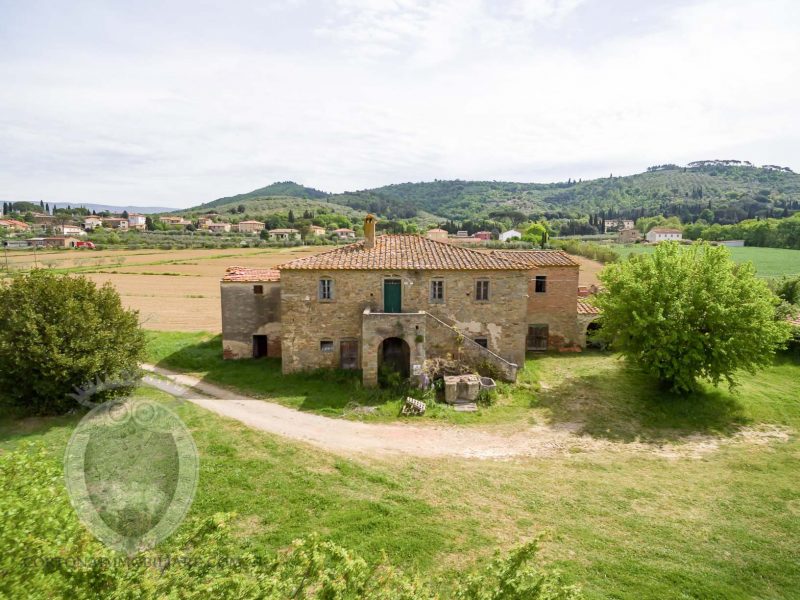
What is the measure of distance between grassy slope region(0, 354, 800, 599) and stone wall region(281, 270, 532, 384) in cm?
627

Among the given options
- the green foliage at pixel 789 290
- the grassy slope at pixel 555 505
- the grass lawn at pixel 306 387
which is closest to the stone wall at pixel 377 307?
the grass lawn at pixel 306 387

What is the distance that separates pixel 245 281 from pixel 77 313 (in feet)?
27.8

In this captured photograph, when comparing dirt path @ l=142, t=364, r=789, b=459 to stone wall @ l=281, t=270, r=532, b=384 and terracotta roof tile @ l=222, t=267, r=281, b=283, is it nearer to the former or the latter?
stone wall @ l=281, t=270, r=532, b=384

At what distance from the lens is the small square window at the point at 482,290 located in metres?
24.8

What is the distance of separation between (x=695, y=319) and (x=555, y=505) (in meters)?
12.6

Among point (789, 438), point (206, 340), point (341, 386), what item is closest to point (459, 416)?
point (341, 386)

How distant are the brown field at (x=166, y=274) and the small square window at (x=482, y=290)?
66.0 feet

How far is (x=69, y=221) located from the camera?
158 meters

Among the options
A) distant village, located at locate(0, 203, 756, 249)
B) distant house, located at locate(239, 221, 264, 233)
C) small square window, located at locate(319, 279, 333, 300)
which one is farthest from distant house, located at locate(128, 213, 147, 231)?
small square window, located at locate(319, 279, 333, 300)

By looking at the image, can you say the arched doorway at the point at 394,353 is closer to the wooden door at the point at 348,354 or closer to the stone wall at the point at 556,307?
the wooden door at the point at 348,354

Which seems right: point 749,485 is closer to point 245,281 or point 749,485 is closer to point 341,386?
point 341,386

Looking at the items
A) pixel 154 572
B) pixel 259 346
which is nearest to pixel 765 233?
pixel 259 346

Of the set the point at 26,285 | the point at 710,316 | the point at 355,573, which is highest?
the point at 26,285

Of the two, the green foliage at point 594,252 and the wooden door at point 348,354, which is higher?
the green foliage at point 594,252
